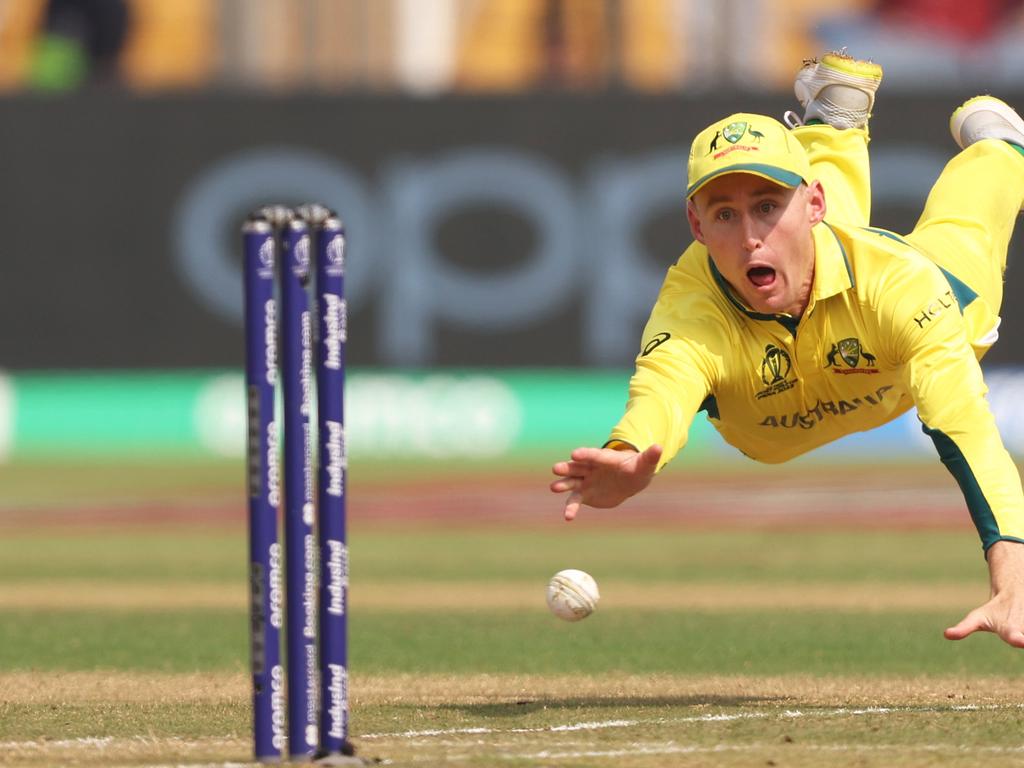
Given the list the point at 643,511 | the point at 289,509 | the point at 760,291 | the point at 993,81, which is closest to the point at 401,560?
the point at 643,511

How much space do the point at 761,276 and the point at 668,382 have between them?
1.59 feet

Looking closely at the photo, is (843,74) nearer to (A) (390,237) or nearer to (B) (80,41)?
(A) (390,237)

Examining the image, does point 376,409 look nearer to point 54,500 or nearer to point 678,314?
point 54,500

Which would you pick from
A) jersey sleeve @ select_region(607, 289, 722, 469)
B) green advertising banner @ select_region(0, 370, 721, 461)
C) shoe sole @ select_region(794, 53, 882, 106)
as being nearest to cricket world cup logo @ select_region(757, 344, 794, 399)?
jersey sleeve @ select_region(607, 289, 722, 469)

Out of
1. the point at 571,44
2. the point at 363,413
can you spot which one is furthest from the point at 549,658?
the point at 571,44

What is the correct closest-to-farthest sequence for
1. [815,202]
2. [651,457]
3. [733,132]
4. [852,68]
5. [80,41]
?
[651,457] < [733,132] < [815,202] < [852,68] < [80,41]

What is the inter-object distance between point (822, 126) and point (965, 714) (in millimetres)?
2695

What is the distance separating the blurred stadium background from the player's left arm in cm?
1485

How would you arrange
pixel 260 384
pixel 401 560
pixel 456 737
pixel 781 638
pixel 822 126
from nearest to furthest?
pixel 260 384 < pixel 456 737 < pixel 822 126 < pixel 781 638 < pixel 401 560

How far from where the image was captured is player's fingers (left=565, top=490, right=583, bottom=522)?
5.86 meters

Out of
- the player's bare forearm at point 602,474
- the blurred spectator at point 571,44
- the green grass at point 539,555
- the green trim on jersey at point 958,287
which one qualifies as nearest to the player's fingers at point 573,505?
the player's bare forearm at point 602,474

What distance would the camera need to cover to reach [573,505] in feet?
19.4

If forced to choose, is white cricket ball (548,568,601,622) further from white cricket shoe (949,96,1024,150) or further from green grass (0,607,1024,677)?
white cricket shoe (949,96,1024,150)

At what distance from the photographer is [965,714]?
265 inches
